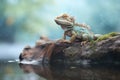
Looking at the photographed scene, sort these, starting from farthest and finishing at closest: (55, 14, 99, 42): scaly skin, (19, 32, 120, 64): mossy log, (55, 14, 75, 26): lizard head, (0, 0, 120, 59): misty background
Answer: (0, 0, 120, 59): misty background, (55, 14, 75, 26): lizard head, (55, 14, 99, 42): scaly skin, (19, 32, 120, 64): mossy log

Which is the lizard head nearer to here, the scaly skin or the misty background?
the scaly skin

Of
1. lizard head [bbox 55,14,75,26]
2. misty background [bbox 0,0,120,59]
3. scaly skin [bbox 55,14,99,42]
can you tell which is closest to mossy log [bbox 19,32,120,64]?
scaly skin [bbox 55,14,99,42]

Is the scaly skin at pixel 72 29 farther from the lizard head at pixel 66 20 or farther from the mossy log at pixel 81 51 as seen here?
the mossy log at pixel 81 51

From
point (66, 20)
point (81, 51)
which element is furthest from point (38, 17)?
Result: point (81, 51)

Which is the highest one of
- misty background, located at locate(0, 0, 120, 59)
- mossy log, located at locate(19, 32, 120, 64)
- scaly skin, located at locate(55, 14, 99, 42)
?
misty background, located at locate(0, 0, 120, 59)

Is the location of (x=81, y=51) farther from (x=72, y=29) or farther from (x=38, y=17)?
(x=38, y=17)

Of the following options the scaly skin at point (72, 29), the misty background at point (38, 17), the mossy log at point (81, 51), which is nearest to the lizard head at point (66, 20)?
the scaly skin at point (72, 29)
